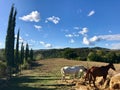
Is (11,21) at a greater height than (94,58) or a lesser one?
greater

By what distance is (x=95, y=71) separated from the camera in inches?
739

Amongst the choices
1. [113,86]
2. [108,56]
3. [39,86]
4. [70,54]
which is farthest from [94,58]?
[113,86]

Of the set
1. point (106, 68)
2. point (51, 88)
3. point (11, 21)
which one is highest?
point (11, 21)

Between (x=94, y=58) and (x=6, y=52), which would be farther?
(x=94, y=58)

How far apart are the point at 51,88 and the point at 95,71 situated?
4.21m

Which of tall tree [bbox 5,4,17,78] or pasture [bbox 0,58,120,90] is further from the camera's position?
tall tree [bbox 5,4,17,78]

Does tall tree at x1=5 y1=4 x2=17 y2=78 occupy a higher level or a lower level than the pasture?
higher

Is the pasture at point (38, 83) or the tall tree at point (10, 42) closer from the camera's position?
the pasture at point (38, 83)

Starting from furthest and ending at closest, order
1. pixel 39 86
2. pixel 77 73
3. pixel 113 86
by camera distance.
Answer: pixel 77 73, pixel 39 86, pixel 113 86

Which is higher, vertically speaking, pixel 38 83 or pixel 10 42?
pixel 10 42

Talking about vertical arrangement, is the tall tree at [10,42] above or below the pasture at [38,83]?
above

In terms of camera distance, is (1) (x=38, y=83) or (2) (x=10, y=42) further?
(2) (x=10, y=42)

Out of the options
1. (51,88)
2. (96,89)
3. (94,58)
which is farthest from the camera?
(94,58)

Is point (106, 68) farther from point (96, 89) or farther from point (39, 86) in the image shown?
point (39, 86)
